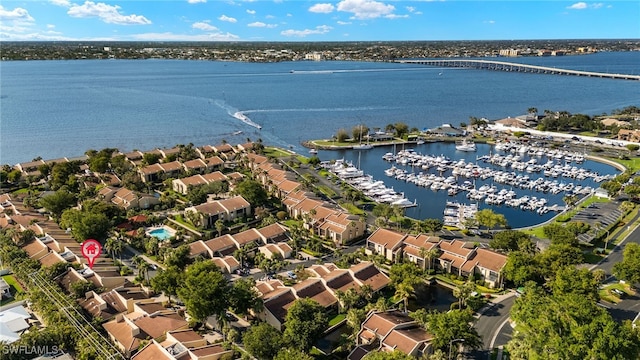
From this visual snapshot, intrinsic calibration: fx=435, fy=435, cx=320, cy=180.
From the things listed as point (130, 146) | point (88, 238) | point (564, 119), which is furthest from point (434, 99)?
point (88, 238)

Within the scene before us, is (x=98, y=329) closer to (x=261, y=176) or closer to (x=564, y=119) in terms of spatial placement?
(x=261, y=176)

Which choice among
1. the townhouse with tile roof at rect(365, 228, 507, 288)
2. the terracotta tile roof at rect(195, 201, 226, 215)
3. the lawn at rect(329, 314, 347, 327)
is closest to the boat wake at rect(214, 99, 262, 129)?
the terracotta tile roof at rect(195, 201, 226, 215)

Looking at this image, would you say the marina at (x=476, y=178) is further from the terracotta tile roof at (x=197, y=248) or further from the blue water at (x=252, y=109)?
the terracotta tile roof at (x=197, y=248)

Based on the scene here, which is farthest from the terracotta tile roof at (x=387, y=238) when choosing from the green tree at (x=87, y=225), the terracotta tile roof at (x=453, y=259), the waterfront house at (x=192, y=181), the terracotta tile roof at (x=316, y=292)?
the green tree at (x=87, y=225)

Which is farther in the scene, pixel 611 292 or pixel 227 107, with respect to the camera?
pixel 227 107

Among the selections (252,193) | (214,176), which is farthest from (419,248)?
(214,176)

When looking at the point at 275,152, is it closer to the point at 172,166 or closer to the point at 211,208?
the point at 172,166
